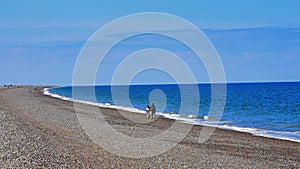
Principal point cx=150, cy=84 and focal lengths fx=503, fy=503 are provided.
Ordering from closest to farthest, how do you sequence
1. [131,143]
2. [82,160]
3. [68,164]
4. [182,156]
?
[68,164] → [82,160] → [182,156] → [131,143]

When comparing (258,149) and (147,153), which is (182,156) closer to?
(147,153)

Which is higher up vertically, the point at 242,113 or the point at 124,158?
the point at 124,158

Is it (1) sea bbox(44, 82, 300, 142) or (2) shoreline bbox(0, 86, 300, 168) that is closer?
Result: (2) shoreline bbox(0, 86, 300, 168)

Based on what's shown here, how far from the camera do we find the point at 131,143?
25953mm

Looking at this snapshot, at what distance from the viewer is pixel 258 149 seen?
26.7 meters

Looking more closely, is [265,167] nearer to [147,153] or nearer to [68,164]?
[147,153]

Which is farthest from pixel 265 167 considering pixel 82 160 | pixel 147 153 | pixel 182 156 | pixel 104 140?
pixel 104 140

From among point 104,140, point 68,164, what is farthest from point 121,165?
point 104,140

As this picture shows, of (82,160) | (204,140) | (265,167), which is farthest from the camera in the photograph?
(204,140)

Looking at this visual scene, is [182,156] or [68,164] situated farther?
[182,156]

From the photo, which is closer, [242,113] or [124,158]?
[124,158]

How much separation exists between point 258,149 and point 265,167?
20.6 ft

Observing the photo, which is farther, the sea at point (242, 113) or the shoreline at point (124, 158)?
the sea at point (242, 113)

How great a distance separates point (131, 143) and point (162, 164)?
22.2 feet
